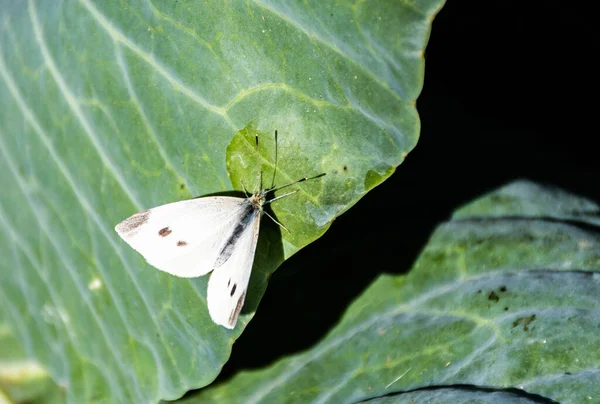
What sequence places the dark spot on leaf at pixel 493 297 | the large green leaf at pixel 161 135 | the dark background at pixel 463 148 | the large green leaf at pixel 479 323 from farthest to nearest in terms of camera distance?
the dark background at pixel 463 148 < the dark spot on leaf at pixel 493 297 < the large green leaf at pixel 479 323 < the large green leaf at pixel 161 135

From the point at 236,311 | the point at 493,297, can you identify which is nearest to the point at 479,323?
the point at 493,297

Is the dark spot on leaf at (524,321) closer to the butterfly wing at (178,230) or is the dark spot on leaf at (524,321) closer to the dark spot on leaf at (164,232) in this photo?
the butterfly wing at (178,230)

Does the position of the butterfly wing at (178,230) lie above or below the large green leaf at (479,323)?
above

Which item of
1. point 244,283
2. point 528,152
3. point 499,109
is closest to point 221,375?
point 244,283

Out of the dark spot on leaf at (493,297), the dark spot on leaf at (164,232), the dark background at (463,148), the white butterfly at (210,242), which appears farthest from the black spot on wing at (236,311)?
the dark spot on leaf at (493,297)

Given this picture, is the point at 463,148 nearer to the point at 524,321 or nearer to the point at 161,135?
the point at 524,321

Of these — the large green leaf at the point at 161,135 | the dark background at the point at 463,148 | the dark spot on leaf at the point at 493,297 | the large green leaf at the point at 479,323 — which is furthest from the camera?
the dark background at the point at 463,148

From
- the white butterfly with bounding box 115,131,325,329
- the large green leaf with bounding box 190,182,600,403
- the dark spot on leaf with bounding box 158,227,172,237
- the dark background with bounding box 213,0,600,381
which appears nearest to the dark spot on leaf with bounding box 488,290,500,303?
the large green leaf with bounding box 190,182,600,403
